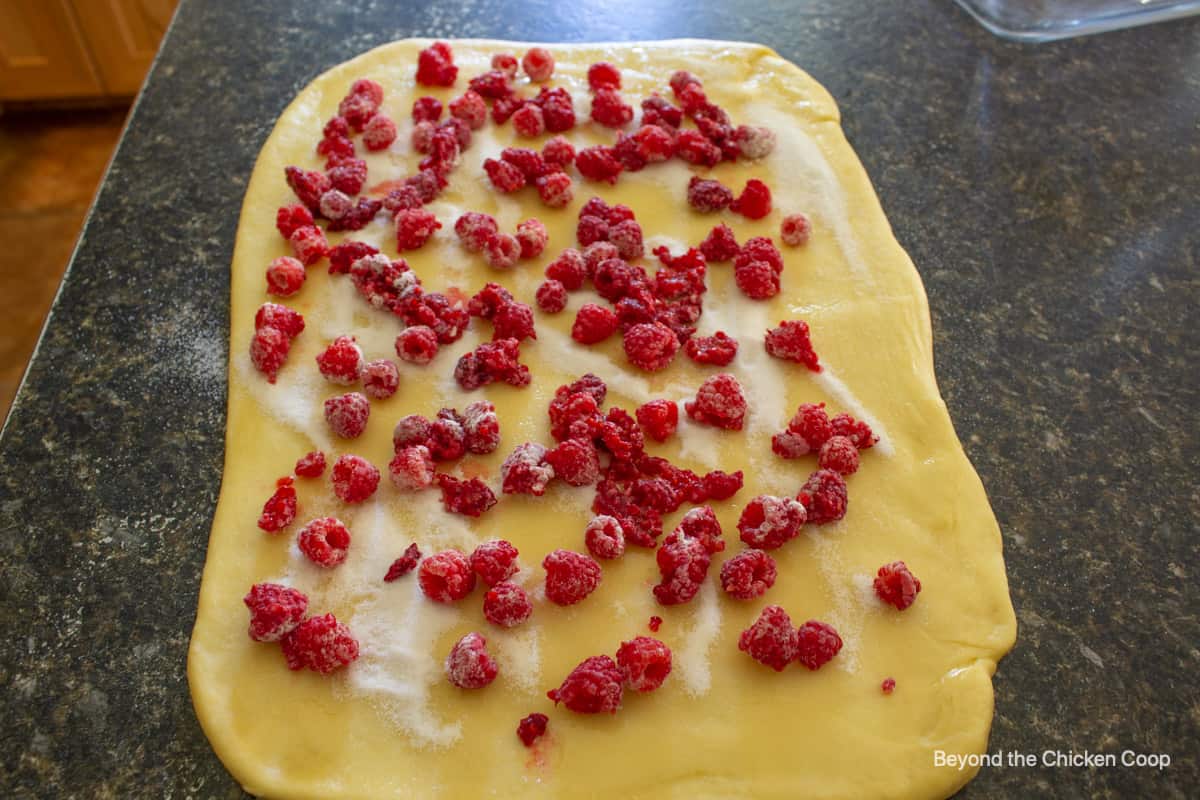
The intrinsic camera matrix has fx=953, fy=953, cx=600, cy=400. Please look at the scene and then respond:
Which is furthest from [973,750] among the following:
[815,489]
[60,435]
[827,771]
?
[60,435]

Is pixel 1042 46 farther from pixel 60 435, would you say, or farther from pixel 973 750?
pixel 60 435

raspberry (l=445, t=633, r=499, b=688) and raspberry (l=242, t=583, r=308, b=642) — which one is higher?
raspberry (l=242, t=583, r=308, b=642)

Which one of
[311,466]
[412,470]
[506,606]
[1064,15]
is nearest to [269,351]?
[311,466]

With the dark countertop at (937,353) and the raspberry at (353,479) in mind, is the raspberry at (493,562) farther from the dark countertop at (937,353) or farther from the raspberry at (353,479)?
the dark countertop at (937,353)

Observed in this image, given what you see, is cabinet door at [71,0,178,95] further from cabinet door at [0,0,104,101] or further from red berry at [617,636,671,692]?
red berry at [617,636,671,692]

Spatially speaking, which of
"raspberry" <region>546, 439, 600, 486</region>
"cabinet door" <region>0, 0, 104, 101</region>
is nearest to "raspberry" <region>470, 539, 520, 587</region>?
"raspberry" <region>546, 439, 600, 486</region>

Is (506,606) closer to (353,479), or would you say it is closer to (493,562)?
(493,562)
